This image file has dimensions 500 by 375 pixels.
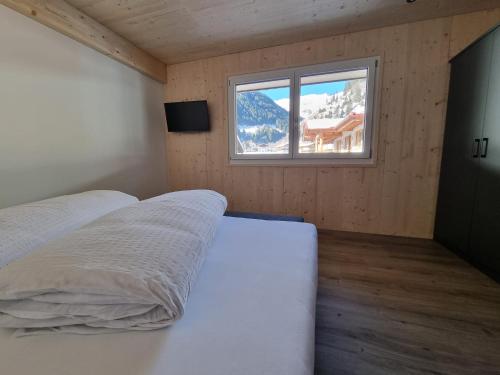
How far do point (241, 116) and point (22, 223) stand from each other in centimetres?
249

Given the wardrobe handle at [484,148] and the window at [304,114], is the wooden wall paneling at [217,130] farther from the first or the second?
the wardrobe handle at [484,148]

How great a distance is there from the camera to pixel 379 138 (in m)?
2.40

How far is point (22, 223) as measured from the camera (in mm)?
920

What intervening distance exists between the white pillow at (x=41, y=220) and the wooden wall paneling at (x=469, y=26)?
11.3 feet

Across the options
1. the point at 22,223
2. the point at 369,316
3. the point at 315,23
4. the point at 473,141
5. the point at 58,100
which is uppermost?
the point at 315,23

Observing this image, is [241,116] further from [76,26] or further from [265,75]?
[76,26]

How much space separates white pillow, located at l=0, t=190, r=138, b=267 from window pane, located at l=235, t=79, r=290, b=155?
1959 millimetres

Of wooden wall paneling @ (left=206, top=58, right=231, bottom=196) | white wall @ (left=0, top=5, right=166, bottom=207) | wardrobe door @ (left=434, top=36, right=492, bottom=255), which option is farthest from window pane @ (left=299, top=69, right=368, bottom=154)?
white wall @ (left=0, top=5, right=166, bottom=207)

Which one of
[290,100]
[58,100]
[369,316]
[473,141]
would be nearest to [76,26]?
[58,100]

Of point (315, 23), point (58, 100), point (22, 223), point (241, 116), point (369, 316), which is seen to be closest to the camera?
point (22, 223)

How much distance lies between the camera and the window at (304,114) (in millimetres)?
2451

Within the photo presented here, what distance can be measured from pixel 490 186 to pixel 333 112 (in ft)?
5.11

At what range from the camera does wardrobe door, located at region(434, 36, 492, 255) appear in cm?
176

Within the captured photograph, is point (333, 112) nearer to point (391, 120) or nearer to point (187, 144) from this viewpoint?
point (391, 120)
